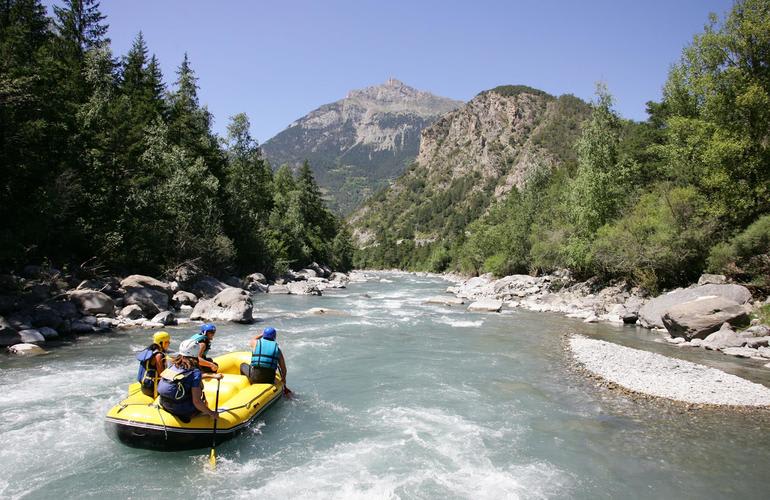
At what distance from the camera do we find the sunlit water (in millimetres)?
6805

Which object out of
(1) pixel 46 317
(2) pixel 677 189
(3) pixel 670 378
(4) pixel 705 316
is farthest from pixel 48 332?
(2) pixel 677 189

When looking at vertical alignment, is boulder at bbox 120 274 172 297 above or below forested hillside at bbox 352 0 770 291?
below

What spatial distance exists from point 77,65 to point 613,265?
3671 cm

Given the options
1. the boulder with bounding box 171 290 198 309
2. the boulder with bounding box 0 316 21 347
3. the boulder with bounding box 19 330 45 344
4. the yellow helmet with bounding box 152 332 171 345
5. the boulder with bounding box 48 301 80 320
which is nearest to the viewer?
the yellow helmet with bounding box 152 332 171 345

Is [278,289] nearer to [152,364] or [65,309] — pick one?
[65,309]

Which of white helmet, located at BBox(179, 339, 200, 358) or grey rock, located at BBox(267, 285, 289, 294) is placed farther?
grey rock, located at BBox(267, 285, 289, 294)

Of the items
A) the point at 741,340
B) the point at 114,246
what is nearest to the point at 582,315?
the point at 741,340

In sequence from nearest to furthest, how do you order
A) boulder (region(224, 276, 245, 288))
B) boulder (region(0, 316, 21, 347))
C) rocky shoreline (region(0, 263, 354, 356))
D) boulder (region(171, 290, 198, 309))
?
1. boulder (region(0, 316, 21, 347))
2. rocky shoreline (region(0, 263, 354, 356))
3. boulder (region(171, 290, 198, 309))
4. boulder (region(224, 276, 245, 288))

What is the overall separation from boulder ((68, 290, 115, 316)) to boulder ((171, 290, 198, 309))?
4310 millimetres

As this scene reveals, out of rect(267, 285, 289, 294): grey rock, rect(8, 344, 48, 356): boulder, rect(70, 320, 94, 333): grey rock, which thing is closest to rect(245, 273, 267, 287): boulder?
rect(267, 285, 289, 294): grey rock

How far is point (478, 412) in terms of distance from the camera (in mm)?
9961

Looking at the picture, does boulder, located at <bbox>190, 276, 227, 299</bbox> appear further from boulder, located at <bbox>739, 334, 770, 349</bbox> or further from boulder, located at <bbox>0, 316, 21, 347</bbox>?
boulder, located at <bbox>739, 334, 770, 349</bbox>

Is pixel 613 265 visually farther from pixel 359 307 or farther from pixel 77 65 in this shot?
pixel 77 65

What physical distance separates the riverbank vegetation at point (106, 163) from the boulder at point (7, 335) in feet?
7.93
